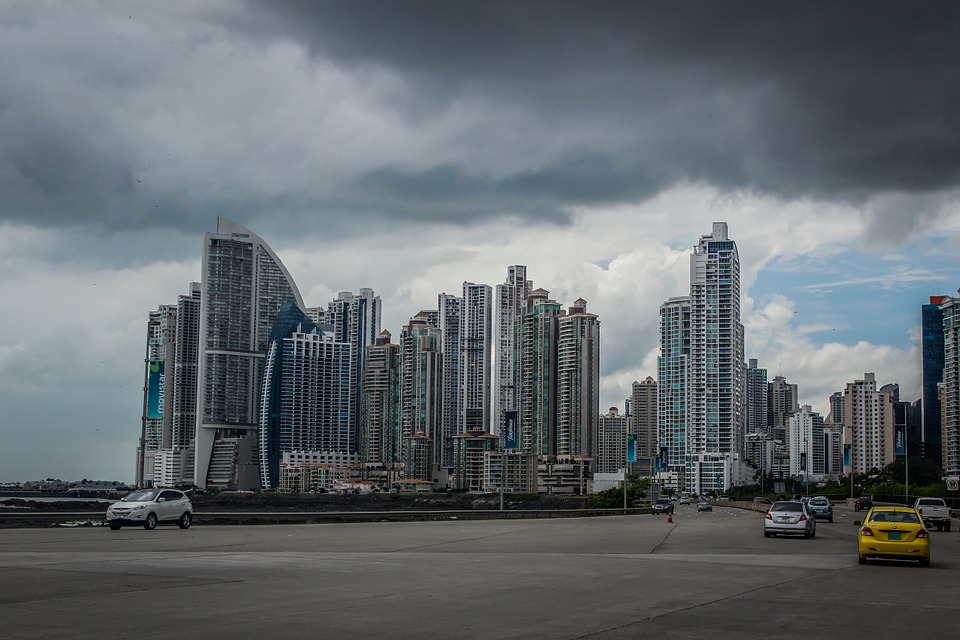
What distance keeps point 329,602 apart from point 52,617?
389 cm

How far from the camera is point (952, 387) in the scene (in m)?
167

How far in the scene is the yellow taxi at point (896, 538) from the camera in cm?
2530

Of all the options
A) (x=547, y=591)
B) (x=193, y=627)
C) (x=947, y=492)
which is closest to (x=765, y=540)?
(x=547, y=591)

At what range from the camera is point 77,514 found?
4631 cm

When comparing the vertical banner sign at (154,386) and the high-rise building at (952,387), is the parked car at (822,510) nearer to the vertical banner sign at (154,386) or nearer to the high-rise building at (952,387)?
the high-rise building at (952,387)

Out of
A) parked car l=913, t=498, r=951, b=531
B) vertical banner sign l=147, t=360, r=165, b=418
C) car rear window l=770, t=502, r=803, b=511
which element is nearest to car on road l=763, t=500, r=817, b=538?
car rear window l=770, t=502, r=803, b=511

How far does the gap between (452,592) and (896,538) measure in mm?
13552

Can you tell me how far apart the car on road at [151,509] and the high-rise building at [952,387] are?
136991 millimetres

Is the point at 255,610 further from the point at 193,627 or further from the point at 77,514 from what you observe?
the point at 77,514

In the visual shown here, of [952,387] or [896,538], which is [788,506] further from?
[952,387]

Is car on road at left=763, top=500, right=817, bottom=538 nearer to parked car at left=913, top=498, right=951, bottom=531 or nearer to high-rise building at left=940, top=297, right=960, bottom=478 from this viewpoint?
parked car at left=913, top=498, right=951, bottom=531

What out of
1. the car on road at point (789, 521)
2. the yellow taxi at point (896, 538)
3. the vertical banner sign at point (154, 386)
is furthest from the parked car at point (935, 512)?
the vertical banner sign at point (154, 386)

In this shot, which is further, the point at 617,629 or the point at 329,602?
the point at 329,602

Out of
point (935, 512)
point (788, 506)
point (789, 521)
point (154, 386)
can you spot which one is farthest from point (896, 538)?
point (154, 386)
